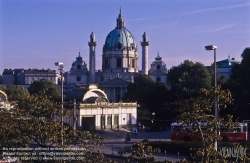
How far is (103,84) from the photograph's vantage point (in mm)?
111000

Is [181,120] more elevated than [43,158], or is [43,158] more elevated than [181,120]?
[181,120]

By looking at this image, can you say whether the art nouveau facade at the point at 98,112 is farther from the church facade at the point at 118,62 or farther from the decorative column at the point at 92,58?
the decorative column at the point at 92,58

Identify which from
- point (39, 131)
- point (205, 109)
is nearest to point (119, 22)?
point (39, 131)

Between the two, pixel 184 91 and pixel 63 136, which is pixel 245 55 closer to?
pixel 184 91

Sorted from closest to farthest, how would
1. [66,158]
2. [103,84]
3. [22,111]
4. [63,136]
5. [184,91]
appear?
[66,158]
[63,136]
[22,111]
[184,91]
[103,84]

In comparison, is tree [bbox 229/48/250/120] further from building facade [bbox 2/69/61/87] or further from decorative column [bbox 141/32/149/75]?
building facade [bbox 2/69/61/87]

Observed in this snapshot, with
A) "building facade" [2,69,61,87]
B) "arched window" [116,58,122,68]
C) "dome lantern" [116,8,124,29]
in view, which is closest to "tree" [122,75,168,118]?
"arched window" [116,58,122,68]

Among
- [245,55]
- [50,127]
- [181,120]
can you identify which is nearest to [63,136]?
[50,127]

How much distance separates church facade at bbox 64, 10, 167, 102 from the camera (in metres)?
121

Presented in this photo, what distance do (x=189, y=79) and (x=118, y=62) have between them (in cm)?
5724

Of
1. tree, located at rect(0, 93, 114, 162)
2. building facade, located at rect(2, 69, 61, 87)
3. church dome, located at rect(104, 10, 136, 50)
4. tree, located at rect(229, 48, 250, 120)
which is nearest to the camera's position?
tree, located at rect(0, 93, 114, 162)

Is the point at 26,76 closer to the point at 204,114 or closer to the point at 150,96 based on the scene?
the point at 150,96

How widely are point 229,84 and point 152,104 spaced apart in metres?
16.3

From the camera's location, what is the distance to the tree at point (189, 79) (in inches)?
2489
